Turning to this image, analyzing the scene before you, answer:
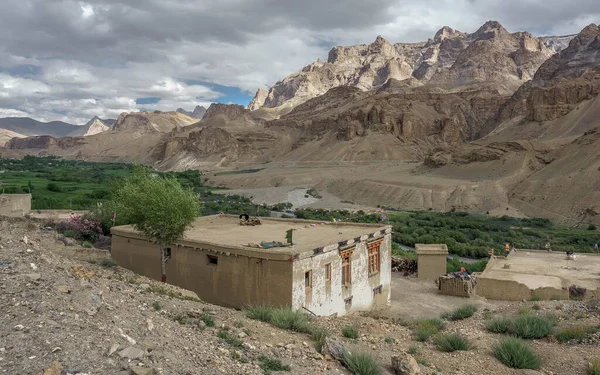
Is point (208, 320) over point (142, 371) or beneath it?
beneath

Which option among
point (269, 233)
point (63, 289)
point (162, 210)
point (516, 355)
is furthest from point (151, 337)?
point (269, 233)

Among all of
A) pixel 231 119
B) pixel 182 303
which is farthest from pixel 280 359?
pixel 231 119

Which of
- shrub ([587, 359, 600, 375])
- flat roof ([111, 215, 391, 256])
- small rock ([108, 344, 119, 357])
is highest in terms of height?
small rock ([108, 344, 119, 357])

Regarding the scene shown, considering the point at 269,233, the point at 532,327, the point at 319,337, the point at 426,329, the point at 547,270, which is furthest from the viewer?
the point at 547,270

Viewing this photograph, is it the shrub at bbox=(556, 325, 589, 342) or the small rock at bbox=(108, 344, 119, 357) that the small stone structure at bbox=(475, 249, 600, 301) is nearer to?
the shrub at bbox=(556, 325, 589, 342)

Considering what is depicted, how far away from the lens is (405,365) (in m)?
8.62

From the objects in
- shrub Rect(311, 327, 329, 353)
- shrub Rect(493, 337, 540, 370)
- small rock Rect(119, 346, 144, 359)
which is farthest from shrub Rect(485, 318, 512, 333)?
small rock Rect(119, 346, 144, 359)

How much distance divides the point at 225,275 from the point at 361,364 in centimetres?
751

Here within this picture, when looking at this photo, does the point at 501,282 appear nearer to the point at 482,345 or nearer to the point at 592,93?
the point at 482,345

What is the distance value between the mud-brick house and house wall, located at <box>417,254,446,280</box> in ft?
16.0

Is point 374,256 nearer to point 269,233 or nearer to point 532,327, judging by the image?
point 269,233

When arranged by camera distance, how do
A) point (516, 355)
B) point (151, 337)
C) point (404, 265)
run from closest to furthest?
1. point (151, 337)
2. point (516, 355)
3. point (404, 265)

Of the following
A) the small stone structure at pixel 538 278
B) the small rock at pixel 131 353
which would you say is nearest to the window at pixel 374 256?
the small stone structure at pixel 538 278

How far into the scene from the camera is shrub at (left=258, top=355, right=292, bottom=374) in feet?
25.5
